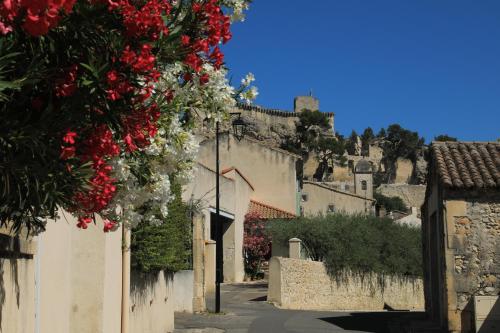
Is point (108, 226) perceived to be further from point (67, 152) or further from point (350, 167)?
point (350, 167)

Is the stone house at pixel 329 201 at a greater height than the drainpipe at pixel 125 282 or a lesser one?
greater

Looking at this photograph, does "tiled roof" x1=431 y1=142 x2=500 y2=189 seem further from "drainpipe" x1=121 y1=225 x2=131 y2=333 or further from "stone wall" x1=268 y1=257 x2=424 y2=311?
"stone wall" x1=268 y1=257 x2=424 y2=311

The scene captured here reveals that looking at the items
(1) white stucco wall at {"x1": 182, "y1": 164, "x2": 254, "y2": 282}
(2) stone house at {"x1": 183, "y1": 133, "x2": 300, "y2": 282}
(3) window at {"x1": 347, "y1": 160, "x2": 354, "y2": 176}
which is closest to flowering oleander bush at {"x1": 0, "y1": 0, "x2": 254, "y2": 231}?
(1) white stucco wall at {"x1": 182, "y1": 164, "x2": 254, "y2": 282}

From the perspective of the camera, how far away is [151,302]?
14.9 metres

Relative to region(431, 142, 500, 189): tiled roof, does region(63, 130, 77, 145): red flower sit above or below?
below

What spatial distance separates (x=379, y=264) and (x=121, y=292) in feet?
74.5

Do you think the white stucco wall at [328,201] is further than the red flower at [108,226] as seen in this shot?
Yes

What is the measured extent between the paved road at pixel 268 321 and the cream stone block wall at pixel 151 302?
1.02 meters

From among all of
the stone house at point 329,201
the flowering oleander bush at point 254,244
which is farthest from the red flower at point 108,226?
the stone house at point 329,201

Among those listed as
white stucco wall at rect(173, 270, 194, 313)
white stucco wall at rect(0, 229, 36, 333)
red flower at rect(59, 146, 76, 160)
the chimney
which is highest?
the chimney

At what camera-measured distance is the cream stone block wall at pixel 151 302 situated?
13.3m

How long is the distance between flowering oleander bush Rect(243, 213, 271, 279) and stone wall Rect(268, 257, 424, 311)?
31.8ft

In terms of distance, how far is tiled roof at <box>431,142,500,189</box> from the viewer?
16.5 meters

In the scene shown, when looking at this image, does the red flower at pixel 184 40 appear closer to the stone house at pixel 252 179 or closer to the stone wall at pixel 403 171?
the stone house at pixel 252 179
